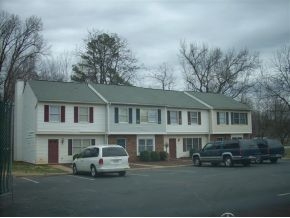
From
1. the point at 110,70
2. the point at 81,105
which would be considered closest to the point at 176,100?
the point at 81,105

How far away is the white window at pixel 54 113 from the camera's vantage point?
36.7 m

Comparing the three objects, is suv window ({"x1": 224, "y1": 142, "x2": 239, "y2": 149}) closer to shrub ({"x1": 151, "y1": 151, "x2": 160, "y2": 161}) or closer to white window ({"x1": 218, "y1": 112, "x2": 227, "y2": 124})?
shrub ({"x1": 151, "y1": 151, "x2": 160, "y2": 161})

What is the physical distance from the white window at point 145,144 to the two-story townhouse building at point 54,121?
386cm

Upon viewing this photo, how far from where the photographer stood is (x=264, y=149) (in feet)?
120

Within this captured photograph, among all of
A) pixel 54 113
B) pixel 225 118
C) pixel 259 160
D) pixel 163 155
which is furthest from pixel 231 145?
pixel 225 118

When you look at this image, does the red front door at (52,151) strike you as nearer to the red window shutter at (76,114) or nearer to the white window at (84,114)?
the red window shutter at (76,114)

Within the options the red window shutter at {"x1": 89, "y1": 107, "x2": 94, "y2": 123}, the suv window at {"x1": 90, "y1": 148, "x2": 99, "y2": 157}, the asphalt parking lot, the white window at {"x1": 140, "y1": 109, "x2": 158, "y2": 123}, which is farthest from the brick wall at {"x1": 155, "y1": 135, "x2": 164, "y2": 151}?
the asphalt parking lot

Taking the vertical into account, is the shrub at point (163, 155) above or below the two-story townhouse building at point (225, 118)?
below

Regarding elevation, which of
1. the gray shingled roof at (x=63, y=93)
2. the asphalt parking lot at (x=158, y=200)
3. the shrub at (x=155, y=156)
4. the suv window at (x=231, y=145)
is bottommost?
the asphalt parking lot at (x=158, y=200)

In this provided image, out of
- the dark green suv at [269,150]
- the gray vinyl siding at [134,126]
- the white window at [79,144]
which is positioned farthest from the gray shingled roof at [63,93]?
the dark green suv at [269,150]

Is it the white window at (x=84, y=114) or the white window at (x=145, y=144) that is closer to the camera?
the white window at (x=84, y=114)

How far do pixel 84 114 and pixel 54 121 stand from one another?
294 cm

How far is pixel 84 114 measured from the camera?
3869 cm

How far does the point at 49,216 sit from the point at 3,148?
3067 millimetres
